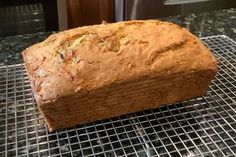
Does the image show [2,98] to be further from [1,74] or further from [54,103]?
[54,103]

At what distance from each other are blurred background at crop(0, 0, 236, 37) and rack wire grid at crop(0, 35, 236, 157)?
0.84 meters

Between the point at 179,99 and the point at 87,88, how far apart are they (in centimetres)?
31

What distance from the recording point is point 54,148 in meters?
0.87

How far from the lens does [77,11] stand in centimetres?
215

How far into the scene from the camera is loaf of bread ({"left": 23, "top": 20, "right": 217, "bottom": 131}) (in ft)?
3.00

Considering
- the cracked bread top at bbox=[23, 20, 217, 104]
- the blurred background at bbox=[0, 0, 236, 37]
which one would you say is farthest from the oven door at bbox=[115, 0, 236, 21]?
the cracked bread top at bbox=[23, 20, 217, 104]

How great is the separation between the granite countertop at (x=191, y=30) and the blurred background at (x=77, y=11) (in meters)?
0.45

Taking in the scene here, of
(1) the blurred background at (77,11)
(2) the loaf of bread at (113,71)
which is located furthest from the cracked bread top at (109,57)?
(1) the blurred background at (77,11)

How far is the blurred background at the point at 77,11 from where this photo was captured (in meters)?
1.84

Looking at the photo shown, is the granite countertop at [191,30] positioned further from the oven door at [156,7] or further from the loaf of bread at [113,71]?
the oven door at [156,7]

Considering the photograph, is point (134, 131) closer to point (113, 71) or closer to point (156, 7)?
point (113, 71)

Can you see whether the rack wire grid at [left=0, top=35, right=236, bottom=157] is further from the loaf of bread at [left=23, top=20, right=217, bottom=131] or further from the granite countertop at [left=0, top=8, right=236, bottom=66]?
the granite countertop at [left=0, top=8, right=236, bottom=66]

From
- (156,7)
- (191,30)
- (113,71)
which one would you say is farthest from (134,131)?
(156,7)

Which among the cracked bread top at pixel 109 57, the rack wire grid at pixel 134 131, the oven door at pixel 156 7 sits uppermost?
the cracked bread top at pixel 109 57
